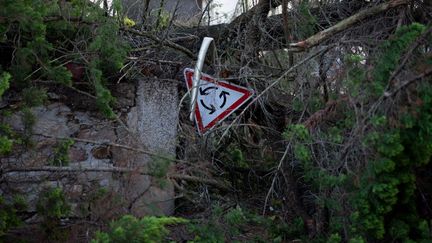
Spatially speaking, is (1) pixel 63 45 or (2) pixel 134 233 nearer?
(2) pixel 134 233

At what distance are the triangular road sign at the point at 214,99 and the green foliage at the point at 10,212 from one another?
1971 millimetres

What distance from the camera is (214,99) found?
641 centimetres

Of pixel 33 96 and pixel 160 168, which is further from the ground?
pixel 33 96

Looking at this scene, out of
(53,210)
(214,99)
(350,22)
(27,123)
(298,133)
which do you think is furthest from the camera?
(214,99)

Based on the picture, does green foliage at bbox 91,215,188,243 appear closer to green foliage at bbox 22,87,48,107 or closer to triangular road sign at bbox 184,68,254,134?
green foliage at bbox 22,87,48,107

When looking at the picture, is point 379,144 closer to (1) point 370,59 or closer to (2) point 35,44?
(1) point 370,59

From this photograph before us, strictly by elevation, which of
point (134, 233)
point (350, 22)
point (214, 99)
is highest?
point (350, 22)

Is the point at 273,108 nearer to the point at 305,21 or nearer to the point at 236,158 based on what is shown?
the point at 236,158

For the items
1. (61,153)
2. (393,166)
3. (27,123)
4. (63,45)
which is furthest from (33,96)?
(393,166)

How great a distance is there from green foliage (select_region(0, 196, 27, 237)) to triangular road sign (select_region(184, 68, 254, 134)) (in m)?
1.97

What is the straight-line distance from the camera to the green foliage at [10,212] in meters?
4.86

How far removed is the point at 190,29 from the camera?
7348mm

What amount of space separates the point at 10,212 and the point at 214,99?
2326mm

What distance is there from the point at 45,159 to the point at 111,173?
2.19 ft
